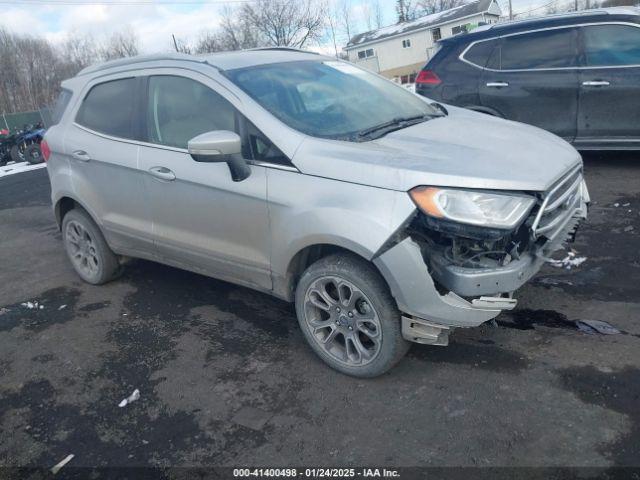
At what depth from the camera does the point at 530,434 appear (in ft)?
8.38

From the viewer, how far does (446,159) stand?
283cm

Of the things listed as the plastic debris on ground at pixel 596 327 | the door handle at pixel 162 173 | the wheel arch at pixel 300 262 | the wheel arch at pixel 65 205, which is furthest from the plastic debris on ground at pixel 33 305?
the plastic debris on ground at pixel 596 327

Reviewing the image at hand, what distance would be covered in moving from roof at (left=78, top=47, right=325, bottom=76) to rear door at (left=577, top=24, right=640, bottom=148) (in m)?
3.59

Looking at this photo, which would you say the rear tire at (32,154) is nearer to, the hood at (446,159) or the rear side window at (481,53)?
the rear side window at (481,53)

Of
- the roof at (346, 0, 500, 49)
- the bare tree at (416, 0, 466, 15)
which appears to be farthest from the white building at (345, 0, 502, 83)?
the bare tree at (416, 0, 466, 15)

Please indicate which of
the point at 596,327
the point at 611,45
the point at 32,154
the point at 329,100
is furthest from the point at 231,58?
the point at 32,154

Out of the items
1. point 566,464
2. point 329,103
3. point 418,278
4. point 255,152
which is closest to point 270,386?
point 418,278

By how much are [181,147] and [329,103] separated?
Result: 1079 millimetres

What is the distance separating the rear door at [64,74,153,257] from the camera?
13.5 feet

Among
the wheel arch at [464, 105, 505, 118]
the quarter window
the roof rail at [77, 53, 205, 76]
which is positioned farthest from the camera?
the wheel arch at [464, 105, 505, 118]

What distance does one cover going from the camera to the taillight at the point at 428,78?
23.3 feet

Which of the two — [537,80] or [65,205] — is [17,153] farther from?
[537,80]

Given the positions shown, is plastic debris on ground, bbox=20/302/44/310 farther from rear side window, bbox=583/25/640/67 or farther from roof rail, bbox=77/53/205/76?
rear side window, bbox=583/25/640/67

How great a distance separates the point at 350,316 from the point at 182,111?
1.90 metres
